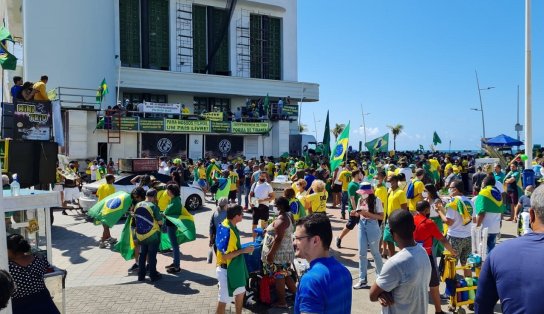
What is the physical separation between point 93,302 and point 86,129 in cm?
2130

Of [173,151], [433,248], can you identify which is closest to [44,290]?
[433,248]

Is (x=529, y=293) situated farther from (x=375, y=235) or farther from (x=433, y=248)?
(x=375, y=235)

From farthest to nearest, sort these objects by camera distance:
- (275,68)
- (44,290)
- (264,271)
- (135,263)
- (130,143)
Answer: (275,68) < (130,143) < (135,263) < (264,271) < (44,290)

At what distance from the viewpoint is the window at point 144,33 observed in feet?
118

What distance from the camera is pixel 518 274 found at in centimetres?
254

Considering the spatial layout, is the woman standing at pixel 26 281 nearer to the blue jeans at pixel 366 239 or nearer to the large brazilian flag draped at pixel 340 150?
the blue jeans at pixel 366 239

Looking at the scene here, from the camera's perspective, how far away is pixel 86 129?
25594 millimetres

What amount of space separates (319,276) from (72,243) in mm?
9406

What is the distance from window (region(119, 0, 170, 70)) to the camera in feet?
118

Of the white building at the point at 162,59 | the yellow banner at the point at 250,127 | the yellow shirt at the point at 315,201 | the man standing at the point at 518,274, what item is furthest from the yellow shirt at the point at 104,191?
the yellow banner at the point at 250,127

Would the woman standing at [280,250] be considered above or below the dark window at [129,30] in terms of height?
below

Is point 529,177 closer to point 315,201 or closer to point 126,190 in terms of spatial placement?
point 315,201

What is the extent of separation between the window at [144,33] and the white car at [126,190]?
24.7m

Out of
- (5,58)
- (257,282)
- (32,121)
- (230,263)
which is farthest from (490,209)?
(32,121)
